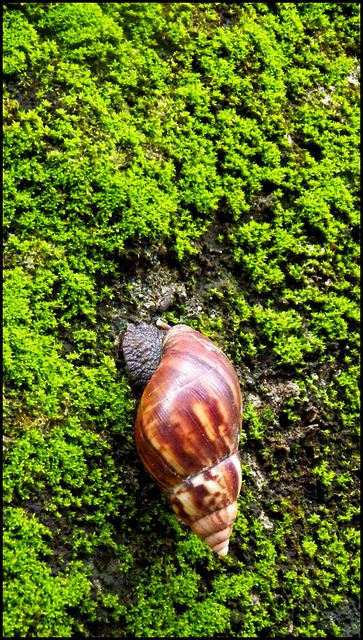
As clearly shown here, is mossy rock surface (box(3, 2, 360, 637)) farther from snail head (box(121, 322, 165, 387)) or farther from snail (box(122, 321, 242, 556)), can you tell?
snail (box(122, 321, 242, 556))

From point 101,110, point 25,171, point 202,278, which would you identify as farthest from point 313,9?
point 25,171

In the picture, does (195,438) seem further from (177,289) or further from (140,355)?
(177,289)

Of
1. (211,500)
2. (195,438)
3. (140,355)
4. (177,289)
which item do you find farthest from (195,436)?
(177,289)

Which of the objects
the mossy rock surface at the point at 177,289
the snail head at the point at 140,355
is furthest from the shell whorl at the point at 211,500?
the snail head at the point at 140,355

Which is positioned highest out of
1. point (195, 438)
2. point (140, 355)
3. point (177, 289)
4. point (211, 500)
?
point (177, 289)

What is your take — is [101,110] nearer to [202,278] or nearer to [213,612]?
[202,278]

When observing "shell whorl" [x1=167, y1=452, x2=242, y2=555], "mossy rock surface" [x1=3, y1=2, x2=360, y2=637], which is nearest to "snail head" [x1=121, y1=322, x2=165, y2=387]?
"mossy rock surface" [x1=3, y1=2, x2=360, y2=637]
